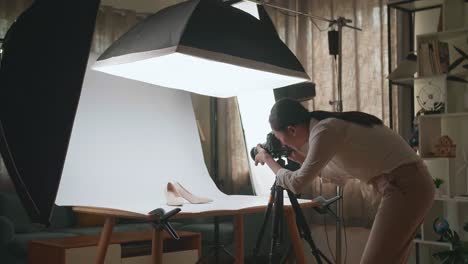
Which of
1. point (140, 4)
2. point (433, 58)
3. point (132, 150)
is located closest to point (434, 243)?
point (433, 58)

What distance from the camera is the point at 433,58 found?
11.5ft

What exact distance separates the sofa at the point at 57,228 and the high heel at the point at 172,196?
5.08 ft

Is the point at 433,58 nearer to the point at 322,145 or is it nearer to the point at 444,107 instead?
the point at 444,107

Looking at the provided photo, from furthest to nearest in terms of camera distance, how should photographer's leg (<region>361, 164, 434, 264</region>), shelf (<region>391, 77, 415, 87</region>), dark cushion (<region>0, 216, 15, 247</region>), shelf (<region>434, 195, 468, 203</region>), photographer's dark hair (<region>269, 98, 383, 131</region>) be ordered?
1. dark cushion (<region>0, 216, 15, 247</region>)
2. shelf (<region>391, 77, 415, 87</region>)
3. shelf (<region>434, 195, 468, 203</region>)
4. photographer's dark hair (<region>269, 98, 383, 131</region>)
5. photographer's leg (<region>361, 164, 434, 264</region>)

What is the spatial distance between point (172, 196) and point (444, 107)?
5.90 ft

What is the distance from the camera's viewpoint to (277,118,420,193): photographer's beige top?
2.08 metres

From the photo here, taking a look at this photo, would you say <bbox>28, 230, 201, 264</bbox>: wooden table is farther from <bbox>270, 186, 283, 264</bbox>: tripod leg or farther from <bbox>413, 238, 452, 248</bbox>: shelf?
<bbox>413, 238, 452, 248</bbox>: shelf

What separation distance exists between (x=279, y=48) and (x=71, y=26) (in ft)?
3.32

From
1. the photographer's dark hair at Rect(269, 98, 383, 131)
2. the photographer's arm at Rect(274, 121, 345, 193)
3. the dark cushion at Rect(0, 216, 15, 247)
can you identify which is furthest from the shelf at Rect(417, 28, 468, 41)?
the dark cushion at Rect(0, 216, 15, 247)

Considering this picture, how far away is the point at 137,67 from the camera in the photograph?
2.63m

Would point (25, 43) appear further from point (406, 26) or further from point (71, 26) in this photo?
point (406, 26)

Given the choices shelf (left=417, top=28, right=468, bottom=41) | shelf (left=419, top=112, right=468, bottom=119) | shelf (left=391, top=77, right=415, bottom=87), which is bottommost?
shelf (left=419, top=112, right=468, bottom=119)

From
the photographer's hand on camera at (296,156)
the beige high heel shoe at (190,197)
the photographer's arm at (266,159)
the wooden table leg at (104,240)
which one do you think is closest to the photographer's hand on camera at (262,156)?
the photographer's arm at (266,159)

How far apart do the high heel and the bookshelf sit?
1.58 metres
